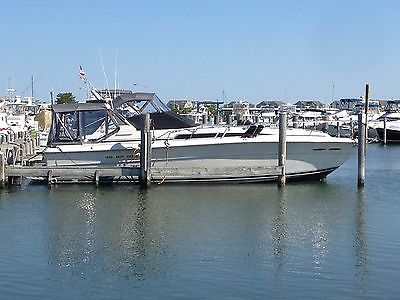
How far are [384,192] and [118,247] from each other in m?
13.6

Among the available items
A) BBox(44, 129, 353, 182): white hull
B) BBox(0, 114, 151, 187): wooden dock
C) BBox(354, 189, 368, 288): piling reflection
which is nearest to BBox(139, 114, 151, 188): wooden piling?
BBox(0, 114, 151, 187): wooden dock

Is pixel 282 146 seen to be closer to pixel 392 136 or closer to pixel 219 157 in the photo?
pixel 219 157

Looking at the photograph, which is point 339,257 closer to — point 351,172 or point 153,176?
point 153,176

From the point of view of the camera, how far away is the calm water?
47.8ft

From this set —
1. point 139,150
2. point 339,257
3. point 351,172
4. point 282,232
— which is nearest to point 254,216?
point 282,232

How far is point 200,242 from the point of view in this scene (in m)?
18.3

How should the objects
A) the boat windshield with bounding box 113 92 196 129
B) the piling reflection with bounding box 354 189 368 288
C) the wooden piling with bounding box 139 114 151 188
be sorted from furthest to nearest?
the boat windshield with bounding box 113 92 196 129 < the wooden piling with bounding box 139 114 151 188 < the piling reflection with bounding box 354 189 368 288

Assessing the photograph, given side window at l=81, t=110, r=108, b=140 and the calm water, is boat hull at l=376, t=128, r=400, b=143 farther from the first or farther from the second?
side window at l=81, t=110, r=108, b=140

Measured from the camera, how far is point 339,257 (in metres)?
17.0

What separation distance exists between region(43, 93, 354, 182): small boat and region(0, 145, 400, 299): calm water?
0.86 meters

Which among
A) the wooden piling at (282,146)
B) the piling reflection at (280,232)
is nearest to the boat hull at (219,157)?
the wooden piling at (282,146)

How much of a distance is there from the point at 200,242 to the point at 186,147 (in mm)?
10403

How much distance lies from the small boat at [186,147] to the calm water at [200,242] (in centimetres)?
86

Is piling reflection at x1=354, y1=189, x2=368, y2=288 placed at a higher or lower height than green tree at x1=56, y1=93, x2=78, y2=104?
lower
